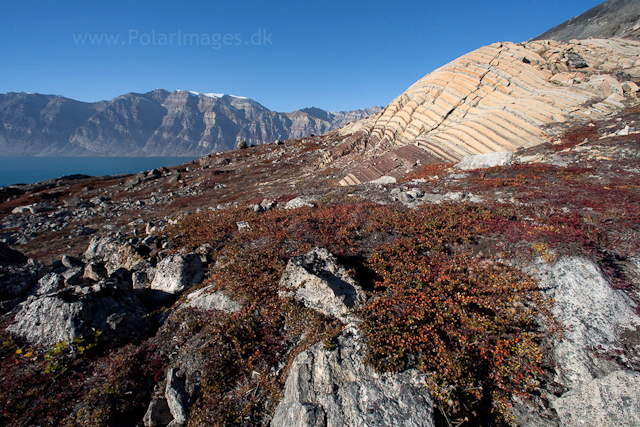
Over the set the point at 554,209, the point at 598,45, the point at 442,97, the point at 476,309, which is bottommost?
the point at 476,309

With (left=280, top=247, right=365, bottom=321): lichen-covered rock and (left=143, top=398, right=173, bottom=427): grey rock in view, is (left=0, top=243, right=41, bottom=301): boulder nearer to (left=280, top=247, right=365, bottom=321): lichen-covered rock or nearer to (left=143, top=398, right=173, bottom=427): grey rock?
(left=143, top=398, right=173, bottom=427): grey rock

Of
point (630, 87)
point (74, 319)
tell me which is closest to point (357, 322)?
point (74, 319)

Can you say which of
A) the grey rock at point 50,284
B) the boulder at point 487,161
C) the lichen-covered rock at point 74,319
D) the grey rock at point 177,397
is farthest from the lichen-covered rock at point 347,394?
the boulder at point 487,161

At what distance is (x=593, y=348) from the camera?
654 centimetres

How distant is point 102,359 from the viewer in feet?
28.9

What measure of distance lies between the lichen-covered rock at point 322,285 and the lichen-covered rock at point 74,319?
6.05m

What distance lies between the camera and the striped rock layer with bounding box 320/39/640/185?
26516 millimetres

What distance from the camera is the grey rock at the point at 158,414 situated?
721 cm

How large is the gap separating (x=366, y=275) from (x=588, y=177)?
1726 centimetres

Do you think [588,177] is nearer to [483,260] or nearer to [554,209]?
[554,209]

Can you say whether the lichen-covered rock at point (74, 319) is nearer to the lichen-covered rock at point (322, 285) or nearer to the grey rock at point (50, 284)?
the grey rock at point (50, 284)

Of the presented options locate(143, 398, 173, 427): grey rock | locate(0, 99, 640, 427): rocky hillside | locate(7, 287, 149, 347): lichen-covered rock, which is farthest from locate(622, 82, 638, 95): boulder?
locate(7, 287, 149, 347): lichen-covered rock

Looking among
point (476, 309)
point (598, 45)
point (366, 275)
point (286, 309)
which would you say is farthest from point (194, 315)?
point (598, 45)

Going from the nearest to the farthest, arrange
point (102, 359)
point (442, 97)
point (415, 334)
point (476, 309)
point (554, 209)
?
point (415, 334)
point (476, 309)
point (102, 359)
point (554, 209)
point (442, 97)
